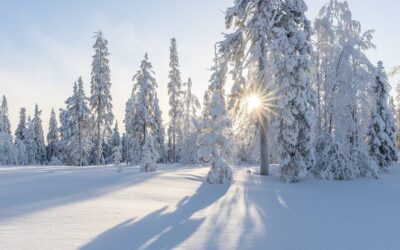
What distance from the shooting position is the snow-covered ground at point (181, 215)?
713 centimetres

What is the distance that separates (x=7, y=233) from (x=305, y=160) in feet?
48.4

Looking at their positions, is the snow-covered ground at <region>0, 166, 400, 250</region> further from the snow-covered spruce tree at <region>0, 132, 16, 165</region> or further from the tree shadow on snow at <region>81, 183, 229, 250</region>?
the snow-covered spruce tree at <region>0, 132, 16, 165</region>

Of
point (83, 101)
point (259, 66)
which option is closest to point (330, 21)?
point (259, 66)

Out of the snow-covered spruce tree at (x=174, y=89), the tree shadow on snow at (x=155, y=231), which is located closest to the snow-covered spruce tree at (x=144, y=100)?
the snow-covered spruce tree at (x=174, y=89)

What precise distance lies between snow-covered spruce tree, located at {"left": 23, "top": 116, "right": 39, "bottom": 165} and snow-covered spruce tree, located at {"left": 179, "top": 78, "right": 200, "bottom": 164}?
33402mm

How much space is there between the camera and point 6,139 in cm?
5550

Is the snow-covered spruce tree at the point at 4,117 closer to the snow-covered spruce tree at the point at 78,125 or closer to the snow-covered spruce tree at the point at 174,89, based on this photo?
the snow-covered spruce tree at the point at 78,125

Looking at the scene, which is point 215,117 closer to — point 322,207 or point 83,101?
point 322,207

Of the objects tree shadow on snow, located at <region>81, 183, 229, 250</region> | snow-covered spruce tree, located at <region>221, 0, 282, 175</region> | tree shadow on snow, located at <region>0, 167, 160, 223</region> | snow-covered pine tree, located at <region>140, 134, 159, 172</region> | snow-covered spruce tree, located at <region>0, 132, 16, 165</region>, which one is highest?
snow-covered spruce tree, located at <region>221, 0, 282, 175</region>

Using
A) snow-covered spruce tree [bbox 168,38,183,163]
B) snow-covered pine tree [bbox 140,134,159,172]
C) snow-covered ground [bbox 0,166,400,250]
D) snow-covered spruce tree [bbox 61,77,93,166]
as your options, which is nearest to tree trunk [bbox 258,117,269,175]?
snow-covered ground [bbox 0,166,400,250]

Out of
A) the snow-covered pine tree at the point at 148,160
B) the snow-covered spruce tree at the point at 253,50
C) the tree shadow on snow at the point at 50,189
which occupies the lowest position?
the tree shadow on snow at the point at 50,189

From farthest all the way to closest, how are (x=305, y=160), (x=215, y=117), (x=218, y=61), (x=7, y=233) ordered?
(x=218, y=61) → (x=305, y=160) → (x=215, y=117) → (x=7, y=233)

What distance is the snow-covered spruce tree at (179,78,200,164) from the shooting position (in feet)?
162

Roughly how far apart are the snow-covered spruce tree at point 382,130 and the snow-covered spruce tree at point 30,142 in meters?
59.1
